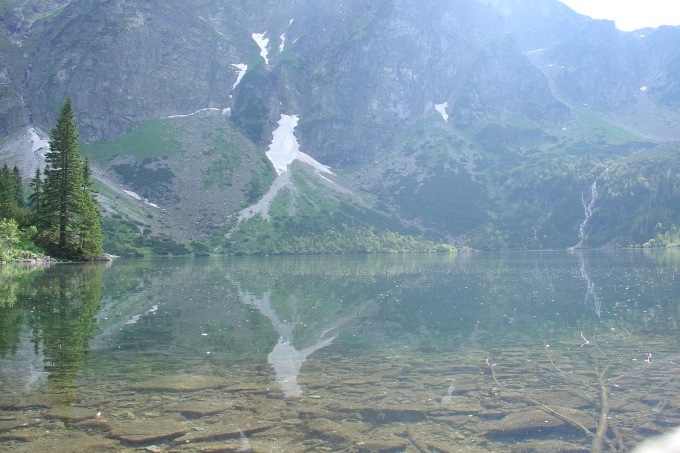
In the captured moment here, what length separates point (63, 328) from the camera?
23.5 metres

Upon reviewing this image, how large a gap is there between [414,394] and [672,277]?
51917mm

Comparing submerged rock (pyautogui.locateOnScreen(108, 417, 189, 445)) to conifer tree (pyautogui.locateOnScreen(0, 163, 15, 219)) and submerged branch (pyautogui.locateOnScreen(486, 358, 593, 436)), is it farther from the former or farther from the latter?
conifer tree (pyautogui.locateOnScreen(0, 163, 15, 219))

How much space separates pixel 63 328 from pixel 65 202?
69147 mm

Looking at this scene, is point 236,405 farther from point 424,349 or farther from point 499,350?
point 499,350

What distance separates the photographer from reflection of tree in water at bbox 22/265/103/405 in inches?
585

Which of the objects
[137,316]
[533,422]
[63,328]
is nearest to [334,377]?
[533,422]

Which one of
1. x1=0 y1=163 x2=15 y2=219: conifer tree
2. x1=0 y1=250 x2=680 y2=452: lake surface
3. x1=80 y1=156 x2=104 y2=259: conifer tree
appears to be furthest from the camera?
x1=80 y1=156 x2=104 y2=259: conifer tree

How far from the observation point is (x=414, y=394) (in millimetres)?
14312

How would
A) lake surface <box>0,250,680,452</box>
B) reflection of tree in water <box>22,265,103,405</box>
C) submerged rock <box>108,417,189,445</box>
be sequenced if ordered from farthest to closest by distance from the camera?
reflection of tree in water <box>22,265,103,405</box>
lake surface <box>0,250,680,452</box>
submerged rock <box>108,417,189,445</box>

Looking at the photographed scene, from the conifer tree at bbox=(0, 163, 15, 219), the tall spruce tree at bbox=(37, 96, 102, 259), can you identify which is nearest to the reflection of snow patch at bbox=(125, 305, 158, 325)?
the tall spruce tree at bbox=(37, 96, 102, 259)

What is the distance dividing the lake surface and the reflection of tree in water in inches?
4.4

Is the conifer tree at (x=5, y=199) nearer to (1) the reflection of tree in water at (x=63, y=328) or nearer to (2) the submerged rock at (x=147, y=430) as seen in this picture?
(1) the reflection of tree in water at (x=63, y=328)

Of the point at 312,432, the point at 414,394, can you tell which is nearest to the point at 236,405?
the point at 312,432

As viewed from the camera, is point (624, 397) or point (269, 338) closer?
point (624, 397)
